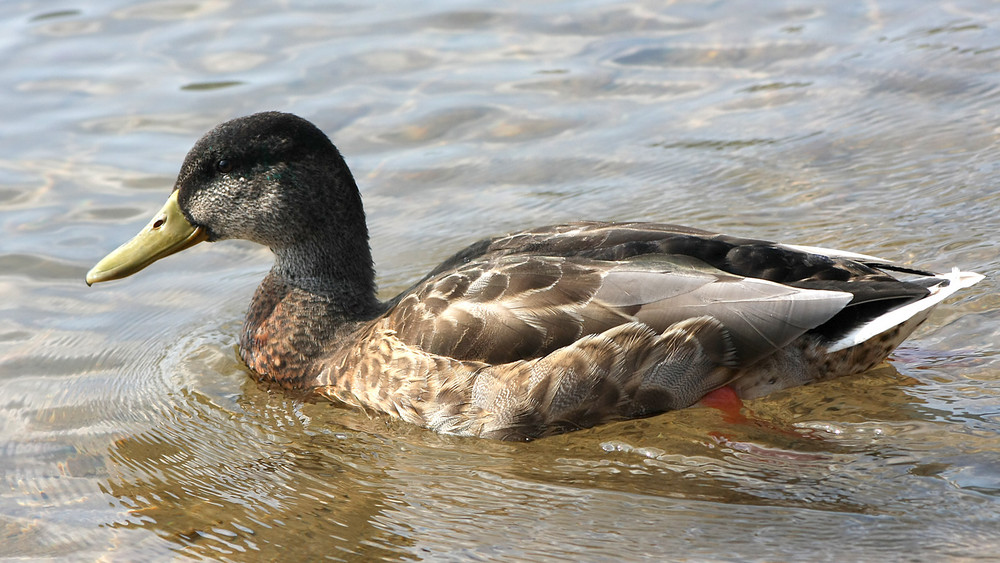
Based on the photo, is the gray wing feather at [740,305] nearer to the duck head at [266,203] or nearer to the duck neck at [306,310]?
the duck neck at [306,310]

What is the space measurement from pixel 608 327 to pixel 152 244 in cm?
277

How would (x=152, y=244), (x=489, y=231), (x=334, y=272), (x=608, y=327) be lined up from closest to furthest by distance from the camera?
1. (x=608, y=327)
2. (x=152, y=244)
3. (x=334, y=272)
4. (x=489, y=231)

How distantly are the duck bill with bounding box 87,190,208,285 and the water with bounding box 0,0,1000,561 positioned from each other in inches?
28.2

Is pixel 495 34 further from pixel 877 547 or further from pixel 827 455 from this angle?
pixel 877 547

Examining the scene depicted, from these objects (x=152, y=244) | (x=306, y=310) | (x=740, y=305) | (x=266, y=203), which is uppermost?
(x=266, y=203)

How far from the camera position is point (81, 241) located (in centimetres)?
853

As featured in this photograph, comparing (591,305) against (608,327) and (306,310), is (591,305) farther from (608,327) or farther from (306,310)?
(306,310)

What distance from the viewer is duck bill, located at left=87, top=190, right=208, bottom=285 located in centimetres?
668

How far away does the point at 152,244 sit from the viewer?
22.1 ft

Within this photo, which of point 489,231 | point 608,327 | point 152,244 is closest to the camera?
point 608,327

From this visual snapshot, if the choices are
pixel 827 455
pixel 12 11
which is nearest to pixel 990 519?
pixel 827 455

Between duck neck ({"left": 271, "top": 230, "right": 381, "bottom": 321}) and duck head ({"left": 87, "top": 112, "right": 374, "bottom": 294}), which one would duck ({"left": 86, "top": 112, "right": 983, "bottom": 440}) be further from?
duck neck ({"left": 271, "top": 230, "right": 381, "bottom": 321})

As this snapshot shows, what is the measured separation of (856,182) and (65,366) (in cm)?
539

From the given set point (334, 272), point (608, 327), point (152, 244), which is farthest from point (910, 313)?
point (152, 244)
